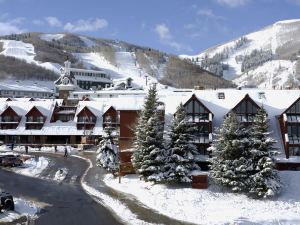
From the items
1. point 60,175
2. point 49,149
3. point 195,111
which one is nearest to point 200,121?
point 195,111

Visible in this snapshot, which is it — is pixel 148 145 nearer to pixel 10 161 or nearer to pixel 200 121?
pixel 200 121

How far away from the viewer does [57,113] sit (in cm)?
10100

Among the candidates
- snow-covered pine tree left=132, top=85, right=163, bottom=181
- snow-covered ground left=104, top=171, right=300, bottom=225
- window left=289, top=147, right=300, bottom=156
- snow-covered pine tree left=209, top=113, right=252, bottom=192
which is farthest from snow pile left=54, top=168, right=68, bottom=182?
window left=289, top=147, right=300, bottom=156

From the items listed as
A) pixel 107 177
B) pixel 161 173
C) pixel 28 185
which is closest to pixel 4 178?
pixel 28 185

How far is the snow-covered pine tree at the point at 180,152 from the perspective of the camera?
2132 inches

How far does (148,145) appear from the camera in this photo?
5638cm

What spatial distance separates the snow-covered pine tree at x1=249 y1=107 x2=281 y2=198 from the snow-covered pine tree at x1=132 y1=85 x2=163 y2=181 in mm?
10094

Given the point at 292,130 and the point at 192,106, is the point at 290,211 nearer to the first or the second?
the point at 292,130

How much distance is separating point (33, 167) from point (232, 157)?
28.3 meters

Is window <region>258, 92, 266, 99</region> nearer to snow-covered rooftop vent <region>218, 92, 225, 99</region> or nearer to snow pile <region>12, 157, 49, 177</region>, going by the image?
snow-covered rooftop vent <region>218, 92, 225, 99</region>

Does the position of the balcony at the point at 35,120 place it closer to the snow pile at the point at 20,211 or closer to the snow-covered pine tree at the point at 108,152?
the snow-covered pine tree at the point at 108,152

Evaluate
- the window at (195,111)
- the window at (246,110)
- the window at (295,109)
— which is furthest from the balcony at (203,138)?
the window at (295,109)

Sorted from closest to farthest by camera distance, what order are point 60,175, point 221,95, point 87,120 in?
1. point 60,175
2. point 221,95
3. point 87,120

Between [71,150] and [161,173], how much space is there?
34656 mm
